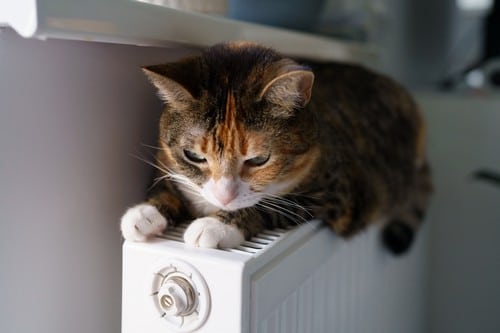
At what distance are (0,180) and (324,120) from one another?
23.0 inches

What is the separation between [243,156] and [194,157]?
0.25ft

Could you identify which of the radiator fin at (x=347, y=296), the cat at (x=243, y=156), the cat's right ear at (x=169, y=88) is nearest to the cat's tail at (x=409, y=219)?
the radiator fin at (x=347, y=296)

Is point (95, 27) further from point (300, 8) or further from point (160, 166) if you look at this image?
point (300, 8)

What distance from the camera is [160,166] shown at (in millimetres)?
Result: 863

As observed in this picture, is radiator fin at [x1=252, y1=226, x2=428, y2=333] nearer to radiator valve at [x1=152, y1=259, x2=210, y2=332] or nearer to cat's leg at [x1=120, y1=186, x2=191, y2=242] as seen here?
radiator valve at [x1=152, y1=259, x2=210, y2=332]

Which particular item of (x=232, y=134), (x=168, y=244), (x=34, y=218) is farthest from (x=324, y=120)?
(x=34, y=218)

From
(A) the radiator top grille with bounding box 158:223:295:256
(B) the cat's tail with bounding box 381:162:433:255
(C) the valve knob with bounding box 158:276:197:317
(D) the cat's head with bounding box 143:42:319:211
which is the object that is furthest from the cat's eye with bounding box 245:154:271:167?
(B) the cat's tail with bounding box 381:162:433:255

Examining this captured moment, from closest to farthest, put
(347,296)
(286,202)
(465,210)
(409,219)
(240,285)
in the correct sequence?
(240,285)
(286,202)
(347,296)
(409,219)
(465,210)

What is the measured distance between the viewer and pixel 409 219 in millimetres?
1304

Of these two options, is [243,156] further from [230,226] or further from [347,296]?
[347,296]

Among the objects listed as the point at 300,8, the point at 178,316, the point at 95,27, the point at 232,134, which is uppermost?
the point at 300,8

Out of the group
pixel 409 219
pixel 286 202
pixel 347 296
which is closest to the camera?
pixel 286 202

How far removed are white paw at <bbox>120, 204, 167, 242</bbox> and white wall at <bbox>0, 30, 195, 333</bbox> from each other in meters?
0.11

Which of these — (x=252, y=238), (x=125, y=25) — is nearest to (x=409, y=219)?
(x=252, y=238)
